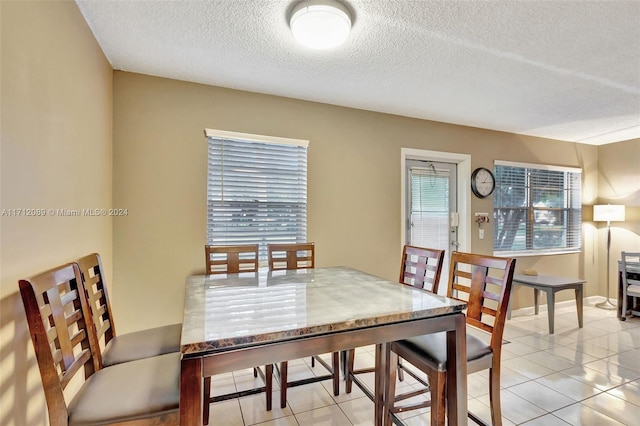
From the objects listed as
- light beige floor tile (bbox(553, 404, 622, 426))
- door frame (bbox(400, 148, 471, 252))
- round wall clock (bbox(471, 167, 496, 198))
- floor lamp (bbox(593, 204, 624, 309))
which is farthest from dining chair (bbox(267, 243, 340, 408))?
floor lamp (bbox(593, 204, 624, 309))

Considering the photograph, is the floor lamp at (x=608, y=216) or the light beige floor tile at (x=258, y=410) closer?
the light beige floor tile at (x=258, y=410)

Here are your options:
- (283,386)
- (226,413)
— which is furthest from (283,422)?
(226,413)

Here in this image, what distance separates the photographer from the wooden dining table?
105cm

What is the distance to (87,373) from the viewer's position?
4.72 ft

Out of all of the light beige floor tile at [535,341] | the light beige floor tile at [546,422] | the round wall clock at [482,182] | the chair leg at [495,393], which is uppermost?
the round wall clock at [482,182]

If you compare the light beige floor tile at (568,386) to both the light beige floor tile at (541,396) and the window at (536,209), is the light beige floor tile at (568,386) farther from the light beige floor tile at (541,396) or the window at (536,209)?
the window at (536,209)

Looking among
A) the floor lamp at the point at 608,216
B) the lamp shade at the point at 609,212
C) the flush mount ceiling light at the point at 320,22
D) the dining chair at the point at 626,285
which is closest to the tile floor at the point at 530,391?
the dining chair at the point at 626,285

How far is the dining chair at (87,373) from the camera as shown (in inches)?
40.9

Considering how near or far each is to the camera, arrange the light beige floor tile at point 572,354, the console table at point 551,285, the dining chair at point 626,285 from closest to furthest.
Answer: the light beige floor tile at point 572,354 → the console table at point 551,285 → the dining chair at point 626,285

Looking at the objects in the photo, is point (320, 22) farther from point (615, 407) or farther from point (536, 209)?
point (536, 209)

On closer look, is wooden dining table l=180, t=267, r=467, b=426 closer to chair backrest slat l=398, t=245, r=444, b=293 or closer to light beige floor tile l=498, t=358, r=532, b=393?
chair backrest slat l=398, t=245, r=444, b=293

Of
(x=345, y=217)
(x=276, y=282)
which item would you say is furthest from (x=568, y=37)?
(x=276, y=282)

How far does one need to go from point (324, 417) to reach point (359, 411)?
243 millimetres

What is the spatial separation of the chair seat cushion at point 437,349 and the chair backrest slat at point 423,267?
0.42m
